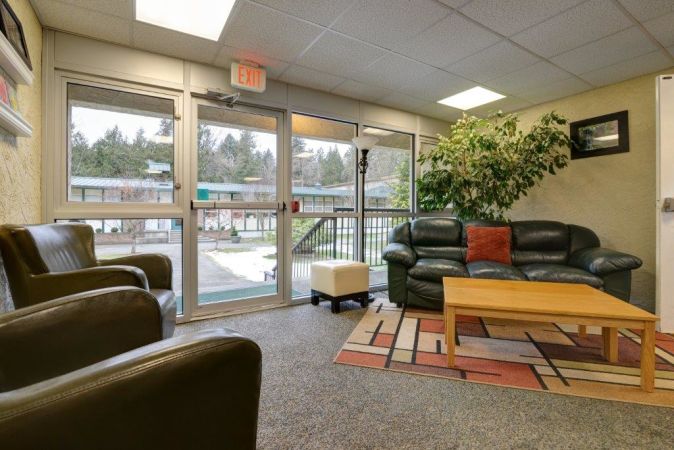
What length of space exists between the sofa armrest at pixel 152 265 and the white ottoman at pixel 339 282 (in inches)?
58.6

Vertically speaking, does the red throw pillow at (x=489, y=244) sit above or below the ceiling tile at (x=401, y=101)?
below

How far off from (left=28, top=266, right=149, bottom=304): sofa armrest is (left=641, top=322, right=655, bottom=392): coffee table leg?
109 inches

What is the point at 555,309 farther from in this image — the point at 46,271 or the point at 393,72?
the point at 46,271

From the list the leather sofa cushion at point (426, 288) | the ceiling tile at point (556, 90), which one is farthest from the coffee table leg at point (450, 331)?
the ceiling tile at point (556, 90)

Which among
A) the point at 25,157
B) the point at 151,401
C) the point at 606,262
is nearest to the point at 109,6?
the point at 25,157

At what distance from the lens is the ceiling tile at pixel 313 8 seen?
7.16 ft

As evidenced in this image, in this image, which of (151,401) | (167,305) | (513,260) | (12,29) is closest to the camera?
(151,401)

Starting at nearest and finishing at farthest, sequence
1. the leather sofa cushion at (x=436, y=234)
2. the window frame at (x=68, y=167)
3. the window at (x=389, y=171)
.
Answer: the window frame at (x=68, y=167) < the leather sofa cushion at (x=436, y=234) < the window at (x=389, y=171)

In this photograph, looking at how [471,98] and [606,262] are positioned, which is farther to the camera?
[471,98]

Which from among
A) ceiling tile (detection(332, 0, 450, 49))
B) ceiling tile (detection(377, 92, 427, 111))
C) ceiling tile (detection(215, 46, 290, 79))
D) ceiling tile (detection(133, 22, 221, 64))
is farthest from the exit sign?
ceiling tile (detection(377, 92, 427, 111))

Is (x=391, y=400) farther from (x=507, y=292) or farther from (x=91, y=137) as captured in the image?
(x=91, y=137)

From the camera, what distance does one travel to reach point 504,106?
168 inches

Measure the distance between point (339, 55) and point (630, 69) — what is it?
116 inches

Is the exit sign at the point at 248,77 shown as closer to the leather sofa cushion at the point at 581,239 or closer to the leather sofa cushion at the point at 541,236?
the leather sofa cushion at the point at 541,236
